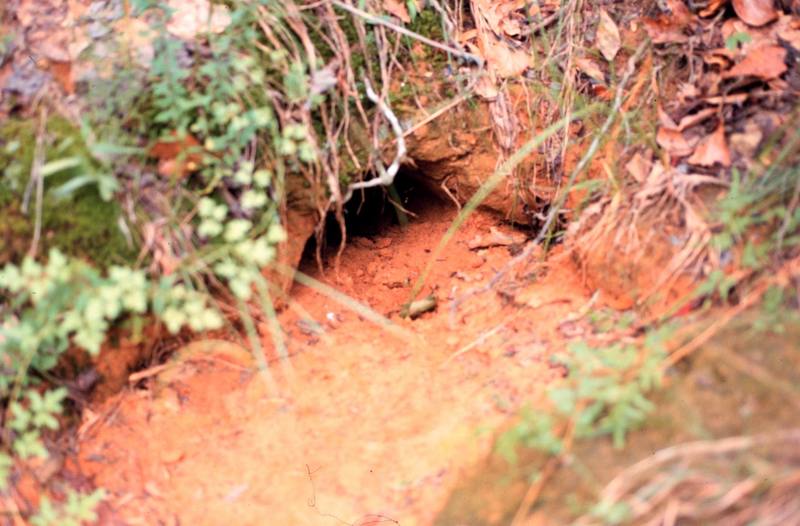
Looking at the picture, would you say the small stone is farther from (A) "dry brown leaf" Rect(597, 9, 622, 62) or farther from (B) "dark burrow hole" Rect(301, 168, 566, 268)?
(A) "dry brown leaf" Rect(597, 9, 622, 62)

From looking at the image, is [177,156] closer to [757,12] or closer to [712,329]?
[712,329]

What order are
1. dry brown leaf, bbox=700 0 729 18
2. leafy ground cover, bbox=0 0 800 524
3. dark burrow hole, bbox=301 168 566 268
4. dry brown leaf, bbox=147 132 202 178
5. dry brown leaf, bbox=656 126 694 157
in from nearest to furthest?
1. leafy ground cover, bbox=0 0 800 524
2. dry brown leaf, bbox=147 132 202 178
3. dry brown leaf, bbox=656 126 694 157
4. dry brown leaf, bbox=700 0 729 18
5. dark burrow hole, bbox=301 168 566 268

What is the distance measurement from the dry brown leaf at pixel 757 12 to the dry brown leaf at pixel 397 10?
3.84 ft

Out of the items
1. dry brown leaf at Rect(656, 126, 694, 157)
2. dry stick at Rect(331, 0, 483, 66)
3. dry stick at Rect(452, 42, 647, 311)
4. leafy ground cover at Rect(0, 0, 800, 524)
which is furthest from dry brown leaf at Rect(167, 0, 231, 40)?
dry brown leaf at Rect(656, 126, 694, 157)

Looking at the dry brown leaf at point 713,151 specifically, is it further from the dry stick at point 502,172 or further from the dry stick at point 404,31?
the dry stick at point 404,31

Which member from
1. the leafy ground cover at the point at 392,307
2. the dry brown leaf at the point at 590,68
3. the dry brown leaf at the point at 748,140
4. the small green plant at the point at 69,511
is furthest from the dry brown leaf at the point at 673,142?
the small green plant at the point at 69,511

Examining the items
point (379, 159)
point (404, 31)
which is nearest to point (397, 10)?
point (404, 31)

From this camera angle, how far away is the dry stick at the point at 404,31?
2553 mm

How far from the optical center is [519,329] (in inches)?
96.7

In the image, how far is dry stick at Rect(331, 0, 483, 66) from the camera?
8.38 feet

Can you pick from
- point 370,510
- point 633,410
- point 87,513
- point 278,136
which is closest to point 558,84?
point 278,136

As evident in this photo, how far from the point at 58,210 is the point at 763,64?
2.28 m

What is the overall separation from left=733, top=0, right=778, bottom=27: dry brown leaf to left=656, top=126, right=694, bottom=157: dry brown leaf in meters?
0.47

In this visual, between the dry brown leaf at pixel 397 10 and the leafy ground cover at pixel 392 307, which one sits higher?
the dry brown leaf at pixel 397 10
